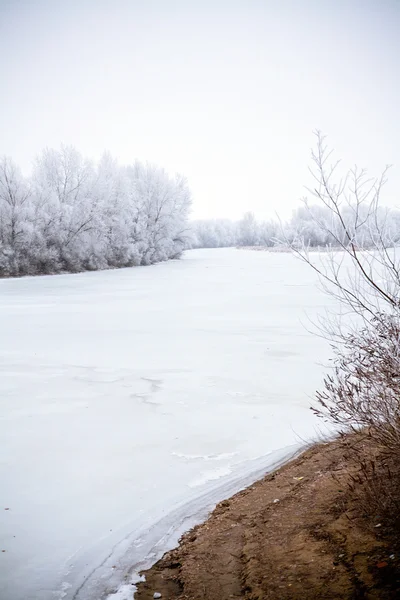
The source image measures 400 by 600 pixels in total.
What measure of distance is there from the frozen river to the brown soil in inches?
13.3

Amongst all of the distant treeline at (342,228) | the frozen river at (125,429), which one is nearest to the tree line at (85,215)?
the frozen river at (125,429)

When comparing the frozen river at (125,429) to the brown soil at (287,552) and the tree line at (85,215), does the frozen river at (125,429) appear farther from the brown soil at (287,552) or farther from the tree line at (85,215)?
the tree line at (85,215)

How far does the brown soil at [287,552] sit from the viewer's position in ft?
9.93

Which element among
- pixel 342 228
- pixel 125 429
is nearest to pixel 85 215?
pixel 125 429

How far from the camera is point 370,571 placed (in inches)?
119

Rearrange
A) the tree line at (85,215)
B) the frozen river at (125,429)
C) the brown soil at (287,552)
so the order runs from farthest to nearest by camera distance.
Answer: the tree line at (85,215) → the frozen river at (125,429) → the brown soil at (287,552)

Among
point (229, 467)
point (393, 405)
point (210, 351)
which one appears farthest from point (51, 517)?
point (210, 351)

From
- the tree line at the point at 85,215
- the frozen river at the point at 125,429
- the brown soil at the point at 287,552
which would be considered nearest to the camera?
the brown soil at the point at 287,552

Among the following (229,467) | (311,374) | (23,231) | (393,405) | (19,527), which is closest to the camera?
(393,405)

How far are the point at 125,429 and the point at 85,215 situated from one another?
36216 millimetres

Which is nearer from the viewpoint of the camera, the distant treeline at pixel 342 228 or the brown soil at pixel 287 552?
the brown soil at pixel 287 552

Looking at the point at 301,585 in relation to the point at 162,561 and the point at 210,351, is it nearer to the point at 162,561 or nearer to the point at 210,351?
the point at 162,561

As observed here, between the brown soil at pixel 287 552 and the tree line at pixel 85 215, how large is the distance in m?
33.0

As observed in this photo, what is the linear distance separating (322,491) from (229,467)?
1.52 m
